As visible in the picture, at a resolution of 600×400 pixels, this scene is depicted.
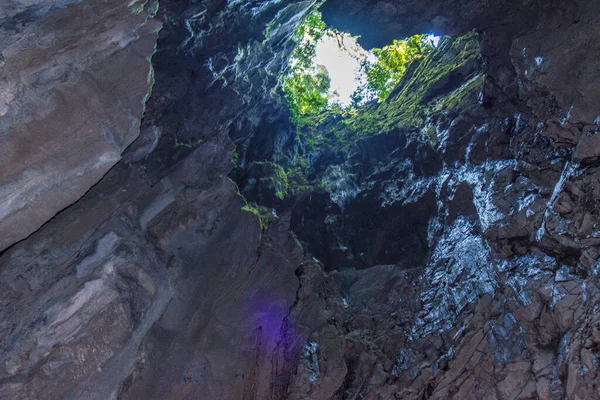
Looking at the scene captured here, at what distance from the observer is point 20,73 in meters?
7.10

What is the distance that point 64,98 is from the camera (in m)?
7.88

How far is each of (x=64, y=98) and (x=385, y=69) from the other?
53.2 ft

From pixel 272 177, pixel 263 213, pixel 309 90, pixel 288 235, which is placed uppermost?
pixel 309 90

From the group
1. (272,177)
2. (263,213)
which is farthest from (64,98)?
(272,177)

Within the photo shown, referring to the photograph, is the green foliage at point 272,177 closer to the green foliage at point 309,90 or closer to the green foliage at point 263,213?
the green foliage at point 263,213

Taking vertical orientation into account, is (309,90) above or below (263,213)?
above

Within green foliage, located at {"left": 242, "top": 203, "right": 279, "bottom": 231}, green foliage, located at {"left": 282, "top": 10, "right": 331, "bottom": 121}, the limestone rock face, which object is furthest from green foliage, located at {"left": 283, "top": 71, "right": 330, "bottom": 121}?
the limestone rock face

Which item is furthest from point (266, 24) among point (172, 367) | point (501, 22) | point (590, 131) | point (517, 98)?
point (172, 367)

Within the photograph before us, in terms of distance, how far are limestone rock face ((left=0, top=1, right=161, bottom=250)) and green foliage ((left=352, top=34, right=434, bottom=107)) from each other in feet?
44.7

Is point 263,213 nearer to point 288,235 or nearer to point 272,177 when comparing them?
point 288,235

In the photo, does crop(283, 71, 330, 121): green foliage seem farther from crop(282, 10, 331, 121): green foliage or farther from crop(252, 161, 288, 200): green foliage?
crop(252, 161, 288, 200): green foliage

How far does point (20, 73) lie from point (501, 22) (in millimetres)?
11827

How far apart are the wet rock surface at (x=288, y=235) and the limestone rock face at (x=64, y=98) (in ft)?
0.14

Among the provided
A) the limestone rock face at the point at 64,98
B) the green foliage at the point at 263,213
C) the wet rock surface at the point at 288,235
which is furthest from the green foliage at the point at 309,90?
the limestone rock face at the point at 64,98
